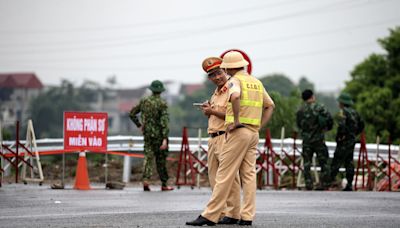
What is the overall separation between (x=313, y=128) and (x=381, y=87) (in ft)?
142

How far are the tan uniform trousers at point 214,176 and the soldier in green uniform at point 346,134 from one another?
9.22 meters

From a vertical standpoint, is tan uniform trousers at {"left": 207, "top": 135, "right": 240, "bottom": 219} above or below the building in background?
below

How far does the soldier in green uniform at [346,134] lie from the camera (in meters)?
21.0

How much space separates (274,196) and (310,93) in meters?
3.83

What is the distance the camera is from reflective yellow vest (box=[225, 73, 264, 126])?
11477 mm

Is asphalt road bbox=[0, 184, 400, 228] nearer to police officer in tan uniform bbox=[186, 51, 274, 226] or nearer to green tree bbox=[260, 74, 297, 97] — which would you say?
police officer in tan uniform bbox=[186, 51, 274, 226]

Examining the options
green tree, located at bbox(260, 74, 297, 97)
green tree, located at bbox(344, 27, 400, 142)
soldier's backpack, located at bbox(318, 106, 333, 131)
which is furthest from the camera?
green tree, located at bbox(260, 74, 297, 97)

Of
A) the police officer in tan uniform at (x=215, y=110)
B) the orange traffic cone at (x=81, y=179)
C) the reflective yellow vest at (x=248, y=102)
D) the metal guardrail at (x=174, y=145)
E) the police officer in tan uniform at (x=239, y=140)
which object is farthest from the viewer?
the metal guardrail at (x=174, y=145)

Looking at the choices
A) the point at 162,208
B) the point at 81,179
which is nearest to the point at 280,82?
the point at 81,179

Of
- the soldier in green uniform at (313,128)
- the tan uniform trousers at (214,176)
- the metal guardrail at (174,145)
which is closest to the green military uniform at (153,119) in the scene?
the soldier in green uniform at (313,128)

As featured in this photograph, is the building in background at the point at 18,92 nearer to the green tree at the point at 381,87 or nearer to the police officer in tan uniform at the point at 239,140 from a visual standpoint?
the green tree at the point at 381,87

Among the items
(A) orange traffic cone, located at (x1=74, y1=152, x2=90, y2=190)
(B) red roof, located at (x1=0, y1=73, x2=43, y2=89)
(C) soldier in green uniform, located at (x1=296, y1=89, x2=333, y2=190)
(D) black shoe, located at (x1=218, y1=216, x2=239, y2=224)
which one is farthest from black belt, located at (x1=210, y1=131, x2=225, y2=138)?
(B) red roof, located at (x1=0, y1=73, x2=43, y2=89)

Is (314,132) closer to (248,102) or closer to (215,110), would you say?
(215,110)

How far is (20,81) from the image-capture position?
300 feet
